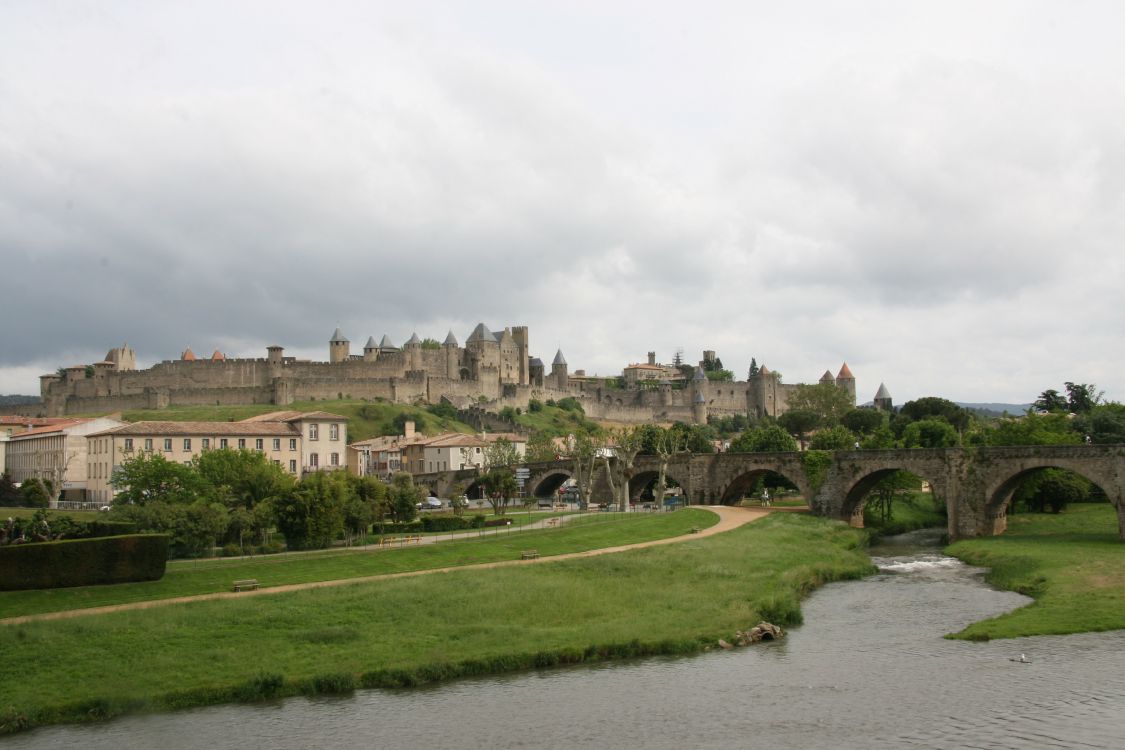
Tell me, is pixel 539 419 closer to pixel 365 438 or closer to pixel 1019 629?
pixel 365 438

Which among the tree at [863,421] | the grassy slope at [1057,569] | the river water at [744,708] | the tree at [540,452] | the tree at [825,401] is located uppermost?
the tree at [825,401]

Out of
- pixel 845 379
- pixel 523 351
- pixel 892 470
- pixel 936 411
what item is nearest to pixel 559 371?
pixel 523 351

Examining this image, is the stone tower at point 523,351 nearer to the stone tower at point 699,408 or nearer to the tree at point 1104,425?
the stone tower at point 699,408

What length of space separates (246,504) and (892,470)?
3373 cm

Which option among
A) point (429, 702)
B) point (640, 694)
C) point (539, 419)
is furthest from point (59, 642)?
point (539, 419)

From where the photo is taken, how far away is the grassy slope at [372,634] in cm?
2173

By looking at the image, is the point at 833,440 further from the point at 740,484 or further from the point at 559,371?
the point at 559,371

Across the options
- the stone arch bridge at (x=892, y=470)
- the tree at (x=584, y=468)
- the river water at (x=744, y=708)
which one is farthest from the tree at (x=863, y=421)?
the river water at (x=744, y=708)

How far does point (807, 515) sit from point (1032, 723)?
3823 centimetres

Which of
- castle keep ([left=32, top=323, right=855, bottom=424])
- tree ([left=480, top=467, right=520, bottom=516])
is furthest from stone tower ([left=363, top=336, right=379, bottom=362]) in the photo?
tree ([left=480, top=467, right=520, bottom=516])

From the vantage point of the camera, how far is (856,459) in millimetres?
56469

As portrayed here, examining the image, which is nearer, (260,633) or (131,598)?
(260,633)

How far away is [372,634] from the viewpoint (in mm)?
25750

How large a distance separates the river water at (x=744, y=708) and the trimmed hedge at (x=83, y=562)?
8116 mm
